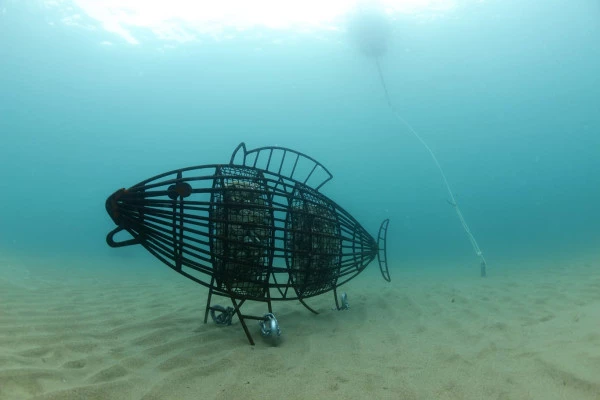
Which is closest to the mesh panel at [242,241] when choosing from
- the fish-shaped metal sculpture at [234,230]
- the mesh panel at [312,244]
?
the fish-shaped metal sculpture at [234,230]

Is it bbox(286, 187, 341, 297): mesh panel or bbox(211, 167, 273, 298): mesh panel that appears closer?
bbox(211, 167, 273, 298): mesh panel

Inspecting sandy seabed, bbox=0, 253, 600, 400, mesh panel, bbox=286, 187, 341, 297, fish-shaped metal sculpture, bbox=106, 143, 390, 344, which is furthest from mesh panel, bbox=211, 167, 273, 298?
sandy seabed, bbox=0, 253, 600, 400

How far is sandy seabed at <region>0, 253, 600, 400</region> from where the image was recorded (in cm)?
218

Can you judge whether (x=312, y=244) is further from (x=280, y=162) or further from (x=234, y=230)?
(x=280, y=162)

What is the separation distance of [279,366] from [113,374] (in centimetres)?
126

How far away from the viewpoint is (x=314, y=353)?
3076mm

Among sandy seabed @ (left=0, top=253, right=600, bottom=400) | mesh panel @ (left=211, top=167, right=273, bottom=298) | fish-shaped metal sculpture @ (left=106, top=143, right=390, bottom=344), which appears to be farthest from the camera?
mesh panel @ (left=211, top=167, right=273, bottom=298)

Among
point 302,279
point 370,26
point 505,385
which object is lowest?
point 505,385

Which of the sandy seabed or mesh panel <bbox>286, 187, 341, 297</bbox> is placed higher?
mesh panel <bbox>286, 187, 341, 297</bbox>

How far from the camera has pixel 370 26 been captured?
27438mm

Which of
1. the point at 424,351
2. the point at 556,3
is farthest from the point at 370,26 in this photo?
the point at 424,351

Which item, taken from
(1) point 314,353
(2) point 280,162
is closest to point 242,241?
(1) point 314,353

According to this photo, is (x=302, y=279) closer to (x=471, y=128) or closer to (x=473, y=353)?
(x=473, y=353)

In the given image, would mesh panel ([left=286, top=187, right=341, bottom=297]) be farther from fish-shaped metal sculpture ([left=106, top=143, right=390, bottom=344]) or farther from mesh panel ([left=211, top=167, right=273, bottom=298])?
mesh panel ([left=211, top=167, right=273, bottom=298])
